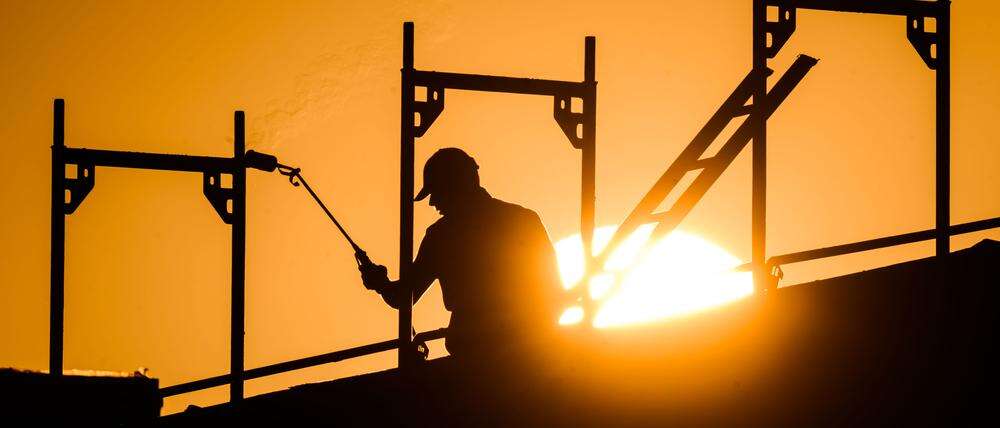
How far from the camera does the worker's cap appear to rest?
284 inches

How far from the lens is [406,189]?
8812 mm

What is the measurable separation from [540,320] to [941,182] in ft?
12.9

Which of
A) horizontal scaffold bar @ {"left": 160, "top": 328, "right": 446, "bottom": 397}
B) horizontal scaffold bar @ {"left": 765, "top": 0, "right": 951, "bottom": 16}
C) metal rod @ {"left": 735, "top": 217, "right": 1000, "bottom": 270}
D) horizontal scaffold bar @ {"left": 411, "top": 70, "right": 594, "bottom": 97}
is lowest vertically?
horizontal scaffold bar @ {"left": 160, "top": 328, "right": 446, "bottom": 397}

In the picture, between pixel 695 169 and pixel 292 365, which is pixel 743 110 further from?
pixel 292 365

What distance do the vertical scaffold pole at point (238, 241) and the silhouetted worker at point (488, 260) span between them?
4126mm

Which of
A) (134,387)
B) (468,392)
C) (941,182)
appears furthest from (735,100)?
(134,387)

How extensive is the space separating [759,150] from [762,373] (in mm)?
2239

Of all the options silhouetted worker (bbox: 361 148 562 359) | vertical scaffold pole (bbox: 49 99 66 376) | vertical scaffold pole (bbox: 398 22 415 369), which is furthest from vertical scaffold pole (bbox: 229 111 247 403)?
silhouetted worker (bbox: 361 148 562 359)

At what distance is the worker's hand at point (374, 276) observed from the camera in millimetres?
8422

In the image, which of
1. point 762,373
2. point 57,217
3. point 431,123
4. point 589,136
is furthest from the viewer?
point 57,217

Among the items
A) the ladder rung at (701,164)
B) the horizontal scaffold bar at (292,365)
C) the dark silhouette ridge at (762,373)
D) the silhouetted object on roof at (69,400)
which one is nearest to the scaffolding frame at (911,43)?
the ladder rung at (701,164)

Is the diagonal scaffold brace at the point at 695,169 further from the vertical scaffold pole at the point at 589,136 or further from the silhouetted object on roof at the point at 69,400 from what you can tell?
the silhouetted object on roof at the point at 69,400

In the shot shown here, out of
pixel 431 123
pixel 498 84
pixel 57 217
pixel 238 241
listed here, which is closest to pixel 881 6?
pixel 498 84

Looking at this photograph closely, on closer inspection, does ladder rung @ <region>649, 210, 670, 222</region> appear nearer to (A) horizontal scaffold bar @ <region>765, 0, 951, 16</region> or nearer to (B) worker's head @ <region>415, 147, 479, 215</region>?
(B) worker's head @ <region>415, 147, 479, 215</region>
